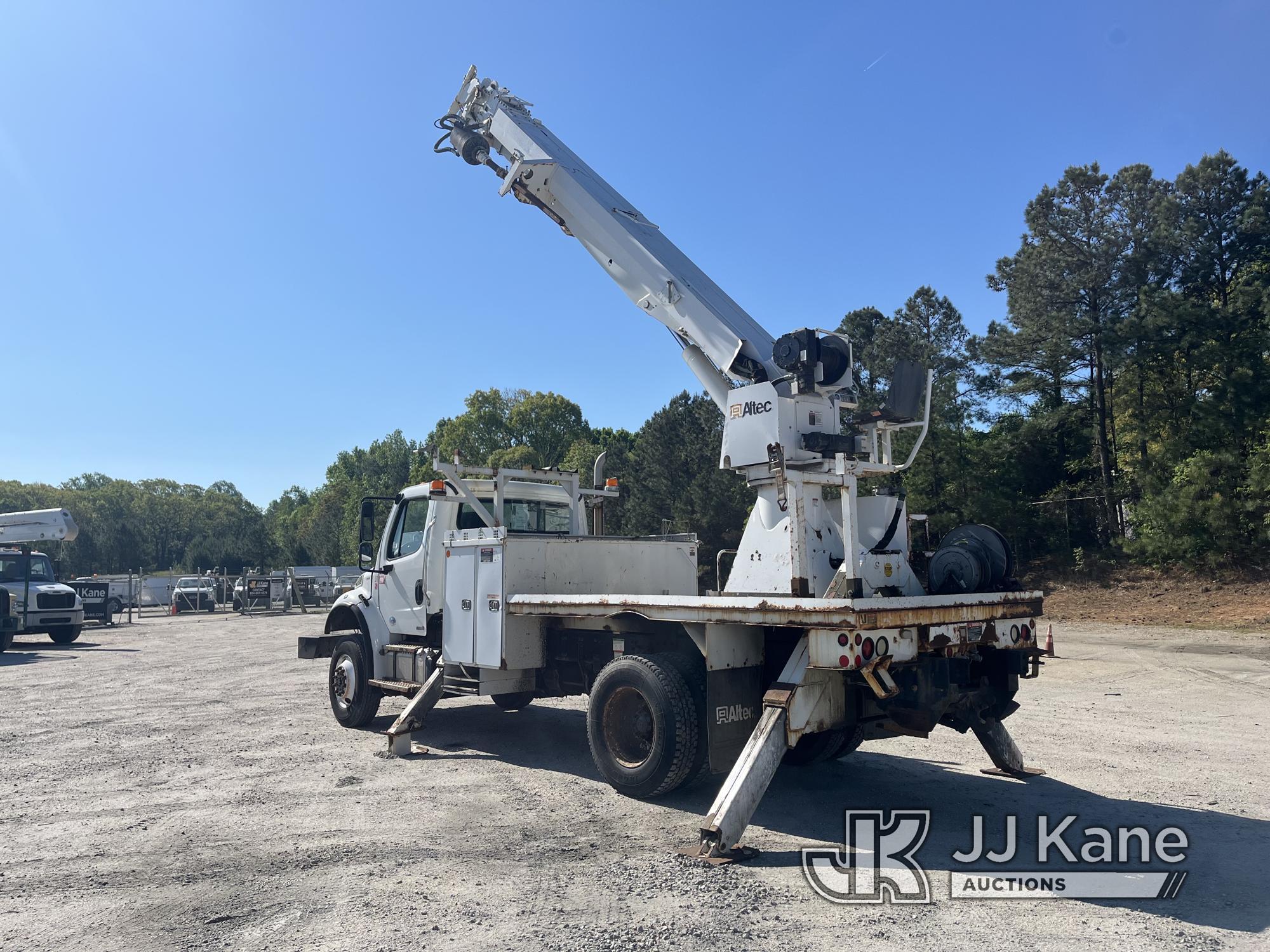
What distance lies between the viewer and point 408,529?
10.0 metres

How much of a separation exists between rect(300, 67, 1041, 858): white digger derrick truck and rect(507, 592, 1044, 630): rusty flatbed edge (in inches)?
0.7

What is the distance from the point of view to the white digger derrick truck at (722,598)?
228 inches

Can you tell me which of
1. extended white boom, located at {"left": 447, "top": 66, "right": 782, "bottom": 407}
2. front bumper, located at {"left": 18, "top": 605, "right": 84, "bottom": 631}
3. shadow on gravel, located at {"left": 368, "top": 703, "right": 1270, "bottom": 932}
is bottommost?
shadow on gravel, located at {"left": 368, "top": 703, "right": 1270, "bottom": 932}

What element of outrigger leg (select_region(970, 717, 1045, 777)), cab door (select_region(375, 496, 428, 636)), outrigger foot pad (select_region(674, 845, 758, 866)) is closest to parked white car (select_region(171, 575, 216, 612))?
cab door (select_region(375, 496, 428, 636))

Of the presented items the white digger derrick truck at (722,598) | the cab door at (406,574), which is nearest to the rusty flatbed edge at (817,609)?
the white digger derrick truck at (722,598)

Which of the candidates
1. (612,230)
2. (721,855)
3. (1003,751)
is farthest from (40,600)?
(1003,751)

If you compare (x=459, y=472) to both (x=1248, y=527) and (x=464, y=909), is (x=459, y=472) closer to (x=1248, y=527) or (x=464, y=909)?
(x=464, y=909)

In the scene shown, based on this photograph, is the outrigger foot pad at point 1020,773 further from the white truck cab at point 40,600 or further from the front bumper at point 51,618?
the white truck cab at point 40,600

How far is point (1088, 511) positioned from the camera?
33.5 meters

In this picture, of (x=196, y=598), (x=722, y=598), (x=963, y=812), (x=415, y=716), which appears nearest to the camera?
(x=722, y=598)

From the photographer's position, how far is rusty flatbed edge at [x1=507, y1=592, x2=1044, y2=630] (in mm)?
5379

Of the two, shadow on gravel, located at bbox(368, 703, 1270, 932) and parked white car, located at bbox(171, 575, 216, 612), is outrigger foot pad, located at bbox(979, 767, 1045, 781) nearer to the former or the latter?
shadow on gravel, located at bbox(368, 703, 1270, 932)

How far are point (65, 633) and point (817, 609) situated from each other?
25078mm

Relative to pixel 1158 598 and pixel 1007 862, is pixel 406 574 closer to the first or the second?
pixel 1007 862
